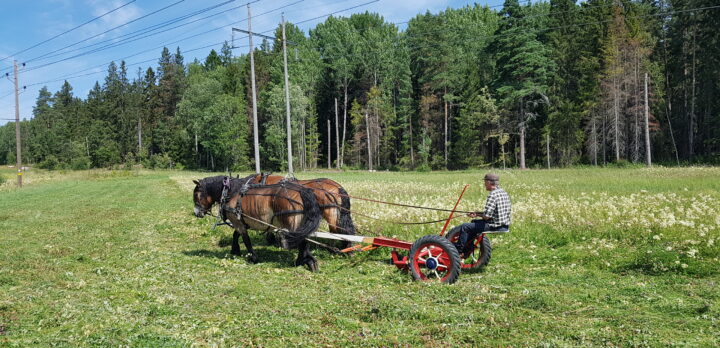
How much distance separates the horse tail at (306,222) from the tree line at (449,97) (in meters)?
25.5

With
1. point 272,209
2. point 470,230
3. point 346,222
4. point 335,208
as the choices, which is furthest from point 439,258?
point 272,209

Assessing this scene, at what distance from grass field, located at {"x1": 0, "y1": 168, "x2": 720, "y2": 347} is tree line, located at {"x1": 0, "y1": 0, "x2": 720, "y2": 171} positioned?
21827 millimetres

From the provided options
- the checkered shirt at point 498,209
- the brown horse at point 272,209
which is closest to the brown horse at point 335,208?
the brown horse at point 272,209

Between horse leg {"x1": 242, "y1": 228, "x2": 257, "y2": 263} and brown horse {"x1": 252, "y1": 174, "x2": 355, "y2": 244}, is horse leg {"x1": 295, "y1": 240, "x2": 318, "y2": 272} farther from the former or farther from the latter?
horse leg {"x1": 242, "y1": 228, "x2": 257, "y2": 263}

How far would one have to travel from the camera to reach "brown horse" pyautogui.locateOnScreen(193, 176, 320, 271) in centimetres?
948

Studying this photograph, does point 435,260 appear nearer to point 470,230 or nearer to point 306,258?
point 470,230

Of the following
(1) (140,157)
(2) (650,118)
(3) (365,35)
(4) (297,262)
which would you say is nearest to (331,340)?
(4) (297,262)

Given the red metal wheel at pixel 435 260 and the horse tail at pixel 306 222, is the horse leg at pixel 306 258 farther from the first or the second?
the red metal wheel at pixel 435 260

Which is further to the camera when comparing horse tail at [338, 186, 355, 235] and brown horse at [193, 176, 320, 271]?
horse tail at [338, 186, 355, 235]

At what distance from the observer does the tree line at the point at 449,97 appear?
47481 mm

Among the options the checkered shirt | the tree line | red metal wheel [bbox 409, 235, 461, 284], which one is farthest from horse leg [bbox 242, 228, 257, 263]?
the tree line

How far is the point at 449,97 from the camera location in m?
60.7

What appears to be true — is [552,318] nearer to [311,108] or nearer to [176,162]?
[311,108]

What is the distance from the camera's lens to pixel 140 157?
95.1 m
